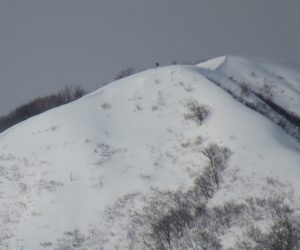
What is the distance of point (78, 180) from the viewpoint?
43.9m

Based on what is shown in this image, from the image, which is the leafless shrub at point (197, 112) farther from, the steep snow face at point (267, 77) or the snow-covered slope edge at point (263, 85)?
the steep snow face at point (267, 77)

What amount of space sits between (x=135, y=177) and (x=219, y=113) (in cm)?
758

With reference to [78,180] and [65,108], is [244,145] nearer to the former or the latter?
[78,180]

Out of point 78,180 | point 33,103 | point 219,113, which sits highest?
point 219,113

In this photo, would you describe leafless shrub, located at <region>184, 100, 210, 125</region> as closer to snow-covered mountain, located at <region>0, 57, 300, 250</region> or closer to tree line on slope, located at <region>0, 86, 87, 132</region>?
snow-covered mountain, located at <region>0, 57, 300, 250</region>

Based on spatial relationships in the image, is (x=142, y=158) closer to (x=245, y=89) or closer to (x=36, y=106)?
(x=245, y=89)

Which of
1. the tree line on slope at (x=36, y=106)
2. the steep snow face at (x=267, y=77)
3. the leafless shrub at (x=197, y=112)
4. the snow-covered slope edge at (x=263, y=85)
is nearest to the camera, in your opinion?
the leafless shrub at (x=197, y=112)

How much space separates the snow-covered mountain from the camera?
38875 mm

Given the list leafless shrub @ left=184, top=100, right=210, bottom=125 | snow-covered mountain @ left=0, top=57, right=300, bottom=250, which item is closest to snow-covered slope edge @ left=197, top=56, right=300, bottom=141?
snow-covered mountain @ left=0, top=57, right=300, bottom=250

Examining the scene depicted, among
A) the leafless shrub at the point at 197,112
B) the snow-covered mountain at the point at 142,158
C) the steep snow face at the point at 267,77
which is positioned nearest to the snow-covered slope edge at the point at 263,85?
the steep snow face at the point at 267,77

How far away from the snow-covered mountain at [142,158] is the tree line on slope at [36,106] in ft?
70.1

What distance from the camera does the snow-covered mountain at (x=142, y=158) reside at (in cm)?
3888

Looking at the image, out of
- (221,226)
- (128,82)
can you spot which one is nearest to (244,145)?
(221,226)

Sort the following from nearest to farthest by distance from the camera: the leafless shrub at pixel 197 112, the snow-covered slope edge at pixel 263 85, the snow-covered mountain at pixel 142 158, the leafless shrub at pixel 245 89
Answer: the snow-covered mountain at pixel 142 158, the leafless shrub at pixel 197 112, the snow-covered slope edge at pixel 263 85, the leafless shrub at pixel 245 89
